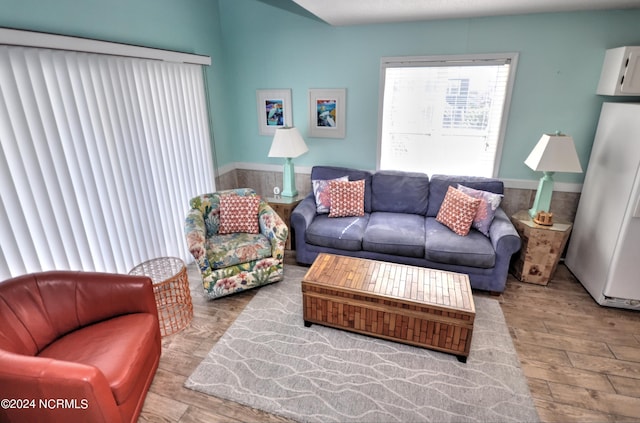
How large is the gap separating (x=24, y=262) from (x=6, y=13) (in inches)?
57.7

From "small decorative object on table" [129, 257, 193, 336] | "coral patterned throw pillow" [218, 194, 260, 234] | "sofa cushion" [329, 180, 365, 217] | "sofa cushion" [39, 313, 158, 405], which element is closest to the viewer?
"sofa cushion" [39, 313, 158, 405]

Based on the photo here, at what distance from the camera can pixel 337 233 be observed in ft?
10.6

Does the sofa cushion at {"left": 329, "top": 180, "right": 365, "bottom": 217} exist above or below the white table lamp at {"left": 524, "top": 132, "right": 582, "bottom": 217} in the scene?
below

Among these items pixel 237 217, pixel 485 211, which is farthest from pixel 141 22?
pixel 485 211

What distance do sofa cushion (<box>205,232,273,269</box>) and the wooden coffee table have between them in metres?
0.61

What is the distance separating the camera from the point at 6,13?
1.90 metres

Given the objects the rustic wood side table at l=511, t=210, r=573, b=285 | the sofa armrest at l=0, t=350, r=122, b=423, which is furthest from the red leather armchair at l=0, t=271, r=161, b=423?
the rustic wood side table at l=511, t=210, r=573, b=285

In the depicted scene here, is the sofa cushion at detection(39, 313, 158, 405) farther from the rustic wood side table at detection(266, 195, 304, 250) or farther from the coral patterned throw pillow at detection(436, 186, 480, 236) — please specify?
the coral patterned throw pillow at detection(436, 186, 480, 236)

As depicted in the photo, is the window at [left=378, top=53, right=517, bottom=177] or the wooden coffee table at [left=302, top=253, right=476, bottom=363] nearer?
the wooden coffee table at [left=302, top=253, right=476, bottom=363]

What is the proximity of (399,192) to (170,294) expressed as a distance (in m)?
2.43

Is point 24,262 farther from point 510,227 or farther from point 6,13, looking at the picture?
point 510,227

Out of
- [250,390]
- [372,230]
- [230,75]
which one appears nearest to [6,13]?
[230,75]

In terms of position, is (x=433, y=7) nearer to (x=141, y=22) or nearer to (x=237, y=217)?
(x=141, y=22)

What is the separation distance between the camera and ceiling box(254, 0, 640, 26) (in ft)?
8.62
